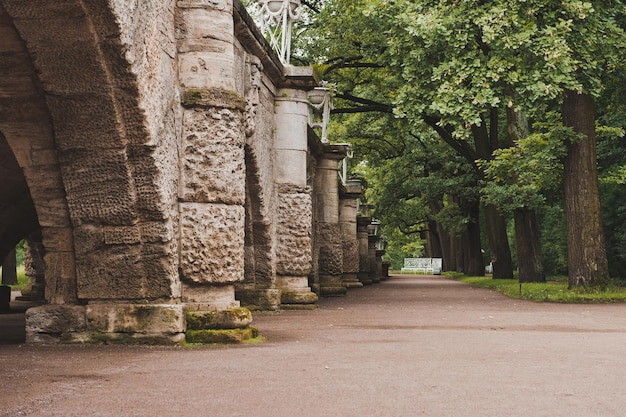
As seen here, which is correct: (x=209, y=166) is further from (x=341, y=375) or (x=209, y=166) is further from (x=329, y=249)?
(x=329, y=249)

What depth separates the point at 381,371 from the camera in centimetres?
788

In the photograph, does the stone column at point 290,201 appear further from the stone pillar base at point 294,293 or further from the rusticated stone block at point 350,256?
the rusticated stone block at point 350,256

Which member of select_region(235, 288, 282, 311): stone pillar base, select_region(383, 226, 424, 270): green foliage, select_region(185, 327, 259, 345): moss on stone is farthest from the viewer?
select_region(383, 226, 424, 270): green foliage

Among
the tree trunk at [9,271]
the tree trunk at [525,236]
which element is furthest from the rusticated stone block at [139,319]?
the tree trunk at [9,271]

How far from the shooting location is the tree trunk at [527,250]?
26266mm

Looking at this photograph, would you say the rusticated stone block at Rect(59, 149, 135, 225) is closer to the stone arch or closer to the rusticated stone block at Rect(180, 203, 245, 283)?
the stone arch

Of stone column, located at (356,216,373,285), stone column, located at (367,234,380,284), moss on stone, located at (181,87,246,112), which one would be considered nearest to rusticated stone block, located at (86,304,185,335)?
→ moss on stone, located at (181,87,246,112)

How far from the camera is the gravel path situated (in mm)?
6141

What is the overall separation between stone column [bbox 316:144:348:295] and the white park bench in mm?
31386

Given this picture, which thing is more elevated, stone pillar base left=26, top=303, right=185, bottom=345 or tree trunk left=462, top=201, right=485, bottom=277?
tree trunk left=462, top=201, right=485, bottom=277

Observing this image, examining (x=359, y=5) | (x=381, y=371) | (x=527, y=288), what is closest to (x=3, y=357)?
(x=381, y=371)

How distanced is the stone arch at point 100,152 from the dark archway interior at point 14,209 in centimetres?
360

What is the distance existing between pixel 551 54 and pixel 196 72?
9.22 meters

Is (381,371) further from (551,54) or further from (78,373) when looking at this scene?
(551,54)
